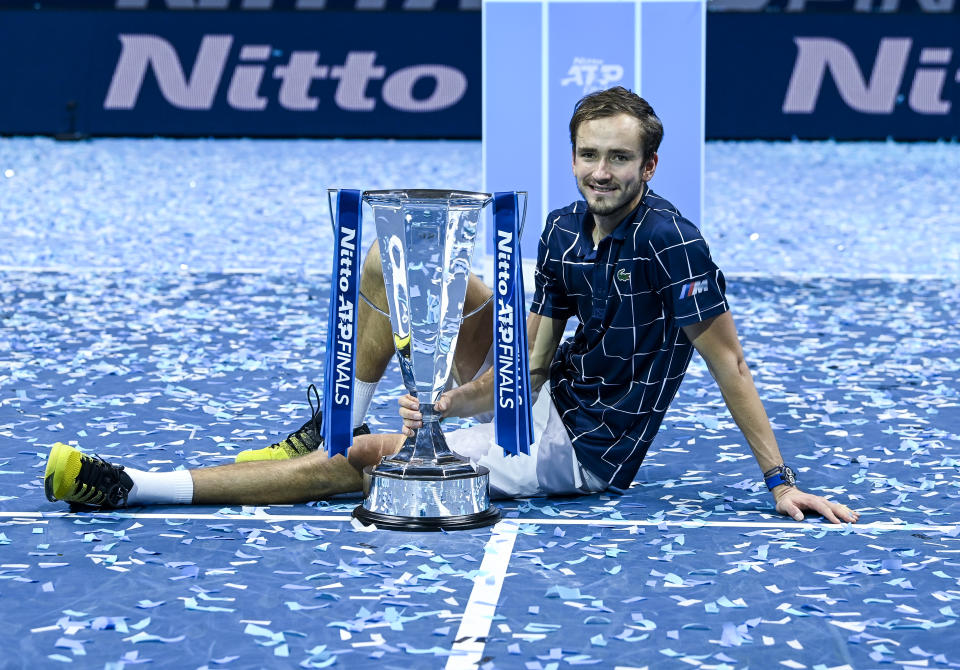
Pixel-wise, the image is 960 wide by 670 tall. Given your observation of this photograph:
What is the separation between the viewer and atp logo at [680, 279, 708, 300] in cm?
396

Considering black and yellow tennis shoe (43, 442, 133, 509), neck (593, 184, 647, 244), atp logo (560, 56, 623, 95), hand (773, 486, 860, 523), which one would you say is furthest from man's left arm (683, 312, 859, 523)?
atp logo (560, 56, 623, 95)

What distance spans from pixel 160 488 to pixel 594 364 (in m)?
1.27

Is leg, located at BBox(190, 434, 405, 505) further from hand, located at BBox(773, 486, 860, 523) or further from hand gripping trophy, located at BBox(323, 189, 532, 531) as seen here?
hand, located at BBox(773, 486, 860, 523)

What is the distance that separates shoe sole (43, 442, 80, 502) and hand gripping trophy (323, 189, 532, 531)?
68 centimetres

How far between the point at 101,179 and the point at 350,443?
11.2 m

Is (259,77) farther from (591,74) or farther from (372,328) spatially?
(372,328)

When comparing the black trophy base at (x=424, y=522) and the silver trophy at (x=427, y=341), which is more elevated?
the silver trophy at (x=427, y=341)

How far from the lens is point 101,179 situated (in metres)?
14.6

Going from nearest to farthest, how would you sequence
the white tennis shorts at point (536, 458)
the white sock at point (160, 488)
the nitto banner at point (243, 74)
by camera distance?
the white sock at point (160, 488)
the white tennis shorts at point (536, 458)
the nitto banner at point (243, 74)

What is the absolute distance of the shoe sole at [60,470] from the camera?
395cm

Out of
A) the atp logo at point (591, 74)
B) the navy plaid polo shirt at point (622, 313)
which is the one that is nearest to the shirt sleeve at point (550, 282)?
the navy plaid polo shirt at point (622, 313)

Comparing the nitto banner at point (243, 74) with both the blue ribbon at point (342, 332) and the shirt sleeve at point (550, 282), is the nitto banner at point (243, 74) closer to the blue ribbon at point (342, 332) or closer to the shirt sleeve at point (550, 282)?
the shirt sleeve at point (550, 282)

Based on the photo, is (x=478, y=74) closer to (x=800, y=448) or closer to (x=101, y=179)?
(x=101, y=179)

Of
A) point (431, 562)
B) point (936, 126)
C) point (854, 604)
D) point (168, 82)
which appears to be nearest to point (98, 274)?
point (431, 562)
